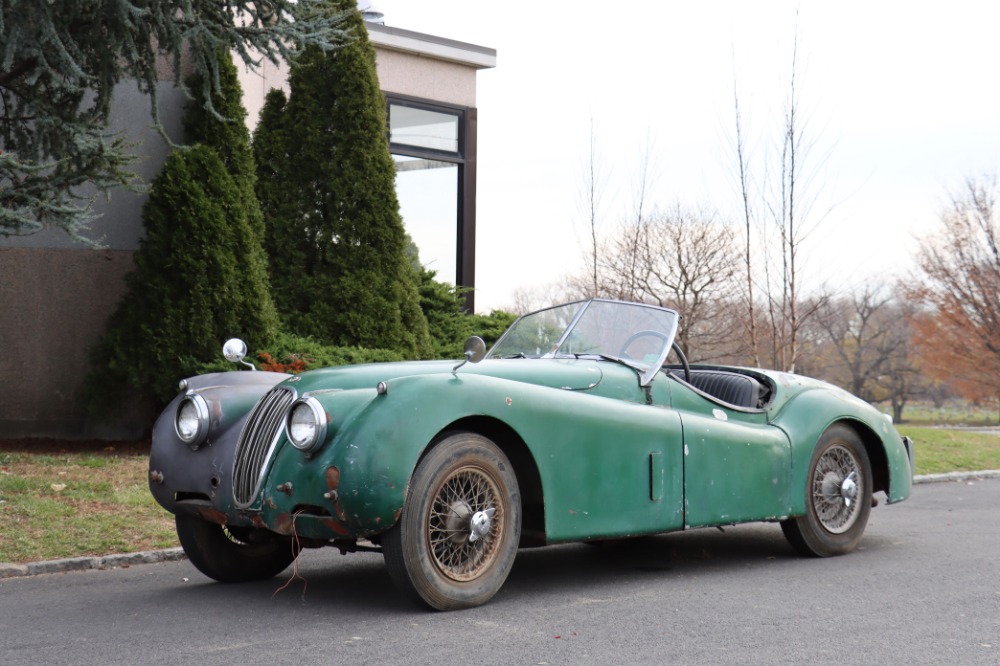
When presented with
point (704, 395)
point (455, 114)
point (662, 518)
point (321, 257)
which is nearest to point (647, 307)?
point (704, 395)

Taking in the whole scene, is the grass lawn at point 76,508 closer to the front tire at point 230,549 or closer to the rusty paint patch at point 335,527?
the front tire at point 230,549

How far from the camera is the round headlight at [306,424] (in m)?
5.18

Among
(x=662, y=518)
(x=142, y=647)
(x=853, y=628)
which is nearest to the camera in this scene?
(x=142, y=647)

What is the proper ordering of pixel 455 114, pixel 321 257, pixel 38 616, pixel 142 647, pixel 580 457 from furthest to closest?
1. pixel 455 114
2. pixel 321 257
3. pixel 580 457
4. pixel 38 616
5. pixel 142 647

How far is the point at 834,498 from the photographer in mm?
7422

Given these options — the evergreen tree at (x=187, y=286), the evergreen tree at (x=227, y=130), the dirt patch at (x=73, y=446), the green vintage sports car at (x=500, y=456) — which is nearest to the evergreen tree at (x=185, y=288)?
the evergreen tree at (x=187, y=286)

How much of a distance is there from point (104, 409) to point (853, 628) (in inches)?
384

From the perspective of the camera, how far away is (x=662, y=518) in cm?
624

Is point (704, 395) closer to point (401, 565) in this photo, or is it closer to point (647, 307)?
point (647, 307)

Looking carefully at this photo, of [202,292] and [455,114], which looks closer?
[202,292]

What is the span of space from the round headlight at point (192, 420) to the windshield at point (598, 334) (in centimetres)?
201

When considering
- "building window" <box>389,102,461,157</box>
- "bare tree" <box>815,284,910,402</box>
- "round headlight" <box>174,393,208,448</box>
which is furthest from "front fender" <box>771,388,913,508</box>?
"bare tree" <box>815,284,910,402</box>

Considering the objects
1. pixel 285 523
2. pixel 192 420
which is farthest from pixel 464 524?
pixel 192 420

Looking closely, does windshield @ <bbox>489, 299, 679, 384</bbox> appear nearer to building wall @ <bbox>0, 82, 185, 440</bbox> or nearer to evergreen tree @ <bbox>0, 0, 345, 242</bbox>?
evergreen tree @ <bbox>0, 0, 345, 242</bbox>
